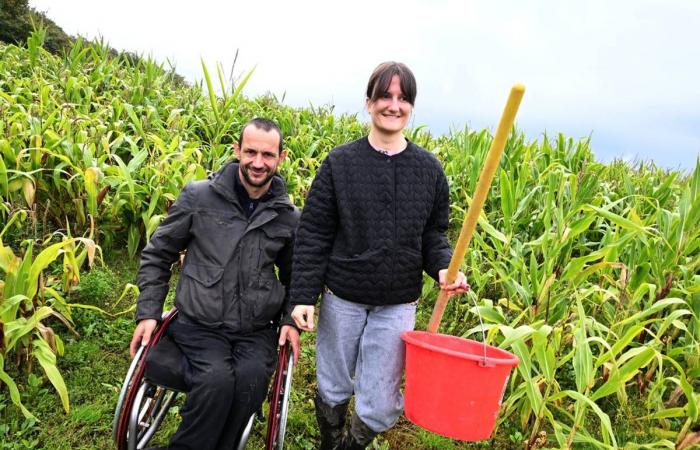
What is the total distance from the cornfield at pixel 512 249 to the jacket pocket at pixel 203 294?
0.82 metres

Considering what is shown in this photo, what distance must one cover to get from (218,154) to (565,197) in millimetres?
3024

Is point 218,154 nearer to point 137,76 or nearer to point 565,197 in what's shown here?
point 137,76

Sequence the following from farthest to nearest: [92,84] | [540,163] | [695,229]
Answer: [92,84], [540,163], [695,229]

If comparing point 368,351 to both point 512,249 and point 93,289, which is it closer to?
point 512,249

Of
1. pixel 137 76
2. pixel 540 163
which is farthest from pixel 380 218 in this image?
pixel 137 76

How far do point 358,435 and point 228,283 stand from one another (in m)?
0.81

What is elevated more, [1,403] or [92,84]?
[92,84]

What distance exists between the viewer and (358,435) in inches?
86.6

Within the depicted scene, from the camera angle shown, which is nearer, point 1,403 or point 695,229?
point 1,403

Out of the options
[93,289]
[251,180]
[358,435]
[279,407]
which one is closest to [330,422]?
[358,435]

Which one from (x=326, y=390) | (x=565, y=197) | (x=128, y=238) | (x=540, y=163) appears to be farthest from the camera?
(x=540, y=163)

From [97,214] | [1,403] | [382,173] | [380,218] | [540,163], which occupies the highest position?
[540,163]

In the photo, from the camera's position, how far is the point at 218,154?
4.95 m

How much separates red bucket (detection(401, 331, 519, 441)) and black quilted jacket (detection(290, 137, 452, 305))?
0.29 meters
